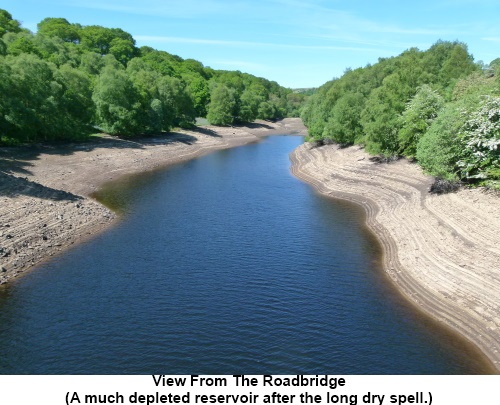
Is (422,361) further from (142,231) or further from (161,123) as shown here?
(161,123)

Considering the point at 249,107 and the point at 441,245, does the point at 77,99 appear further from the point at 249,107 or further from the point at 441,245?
the point at 249,107

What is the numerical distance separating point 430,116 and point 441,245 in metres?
30.6

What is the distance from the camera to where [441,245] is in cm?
3866

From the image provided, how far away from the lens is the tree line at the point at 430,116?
1784 inches

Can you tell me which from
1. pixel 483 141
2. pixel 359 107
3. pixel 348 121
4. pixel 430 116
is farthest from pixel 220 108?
pixel 483 141

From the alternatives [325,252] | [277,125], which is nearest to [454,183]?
[325,252]

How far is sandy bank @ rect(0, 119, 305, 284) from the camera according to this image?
40094 mm

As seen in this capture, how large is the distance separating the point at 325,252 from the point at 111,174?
48.9m

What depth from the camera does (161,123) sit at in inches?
4437

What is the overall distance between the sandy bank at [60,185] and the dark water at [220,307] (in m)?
3.18

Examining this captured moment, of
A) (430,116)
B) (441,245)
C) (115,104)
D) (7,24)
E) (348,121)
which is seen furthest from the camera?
(7,24)

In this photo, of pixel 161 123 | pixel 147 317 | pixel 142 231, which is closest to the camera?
pixel 147 317

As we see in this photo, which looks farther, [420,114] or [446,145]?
[420,114]

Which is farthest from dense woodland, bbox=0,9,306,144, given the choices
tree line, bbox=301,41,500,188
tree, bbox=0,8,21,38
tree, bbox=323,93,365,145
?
tree, bbox=323,93,365,145
